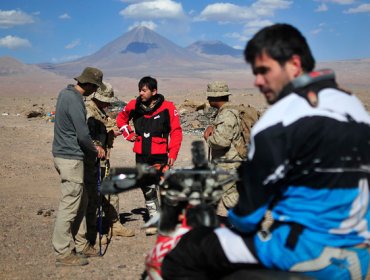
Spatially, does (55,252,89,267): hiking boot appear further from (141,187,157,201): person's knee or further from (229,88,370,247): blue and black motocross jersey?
(229,88,370,247): blue and black motocross jersey

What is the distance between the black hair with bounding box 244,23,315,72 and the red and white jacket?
4.15m

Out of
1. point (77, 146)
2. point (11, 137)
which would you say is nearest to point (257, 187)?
point (77, 146)

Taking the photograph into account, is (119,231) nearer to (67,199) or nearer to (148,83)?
(67,199)

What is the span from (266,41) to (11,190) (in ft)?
25.1

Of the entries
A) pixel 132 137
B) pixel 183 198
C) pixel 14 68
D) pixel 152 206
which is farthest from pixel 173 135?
pixel 14 68

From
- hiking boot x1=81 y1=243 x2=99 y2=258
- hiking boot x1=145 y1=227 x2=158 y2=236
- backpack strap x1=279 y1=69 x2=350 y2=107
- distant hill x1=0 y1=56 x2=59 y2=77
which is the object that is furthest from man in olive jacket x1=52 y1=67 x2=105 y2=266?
distant hill x1=0 y1=56 x2=59 y2=77

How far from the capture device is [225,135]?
214 inches

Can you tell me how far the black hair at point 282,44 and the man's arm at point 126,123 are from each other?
4.34 metres

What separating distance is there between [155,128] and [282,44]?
4249 mm

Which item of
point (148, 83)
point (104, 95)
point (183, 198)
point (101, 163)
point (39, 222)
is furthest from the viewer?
point (39, 222)

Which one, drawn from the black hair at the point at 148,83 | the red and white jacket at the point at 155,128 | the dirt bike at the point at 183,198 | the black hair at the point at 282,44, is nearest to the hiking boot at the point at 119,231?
the red and white jacket at the point at 155,128

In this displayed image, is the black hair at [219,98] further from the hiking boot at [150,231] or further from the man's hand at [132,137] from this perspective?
the hiking boot at [150,231]

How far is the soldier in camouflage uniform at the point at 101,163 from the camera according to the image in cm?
582

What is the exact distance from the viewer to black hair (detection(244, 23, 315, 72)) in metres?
2.16
